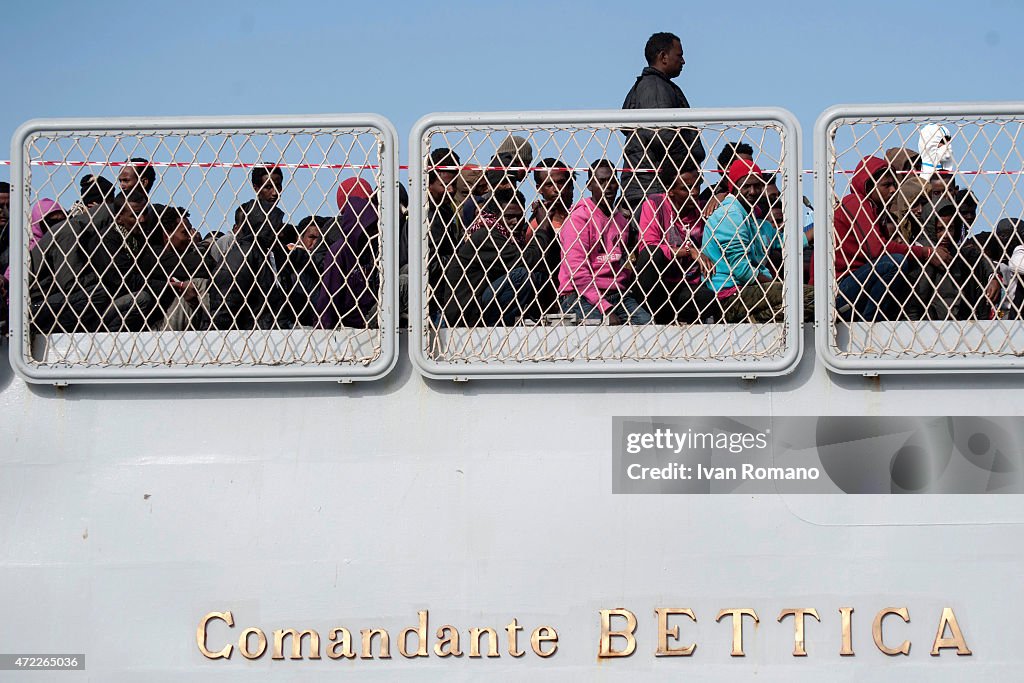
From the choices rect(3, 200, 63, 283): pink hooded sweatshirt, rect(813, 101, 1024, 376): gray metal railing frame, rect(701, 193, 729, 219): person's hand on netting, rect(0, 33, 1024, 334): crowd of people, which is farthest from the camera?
rect(3, 200, 63, 283): pink hooded sweatshirt

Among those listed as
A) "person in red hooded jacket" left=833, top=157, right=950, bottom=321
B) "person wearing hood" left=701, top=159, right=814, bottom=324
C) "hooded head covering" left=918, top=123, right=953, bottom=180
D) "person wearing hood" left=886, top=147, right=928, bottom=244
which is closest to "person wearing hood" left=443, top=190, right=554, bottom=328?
"person wearing hood" left=701, top=159, right=814, bottom=324

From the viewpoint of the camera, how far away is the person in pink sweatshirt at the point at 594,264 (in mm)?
4012

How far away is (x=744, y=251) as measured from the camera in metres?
3.98

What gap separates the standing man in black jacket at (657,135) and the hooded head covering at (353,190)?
93cm

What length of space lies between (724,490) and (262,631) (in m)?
1.73

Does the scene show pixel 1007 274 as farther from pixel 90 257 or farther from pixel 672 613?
pixel 90 257

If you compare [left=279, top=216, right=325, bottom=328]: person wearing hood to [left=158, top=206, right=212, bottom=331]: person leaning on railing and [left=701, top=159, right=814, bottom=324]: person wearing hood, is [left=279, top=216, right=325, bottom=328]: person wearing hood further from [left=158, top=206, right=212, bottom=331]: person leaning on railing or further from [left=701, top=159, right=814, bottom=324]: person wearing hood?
[left=701, top=159, right=814, bottom=324]: person wearing hood

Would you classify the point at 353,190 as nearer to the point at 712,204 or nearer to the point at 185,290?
the point at 185,290

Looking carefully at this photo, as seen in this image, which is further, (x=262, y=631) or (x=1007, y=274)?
(x=1007, y=274)

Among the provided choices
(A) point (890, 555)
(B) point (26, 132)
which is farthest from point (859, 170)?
(B) point (26, 132)

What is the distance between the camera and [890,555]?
12.9ft

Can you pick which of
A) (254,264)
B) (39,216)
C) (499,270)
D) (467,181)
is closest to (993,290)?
(499,270)

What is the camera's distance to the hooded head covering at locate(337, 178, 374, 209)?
4.01 m

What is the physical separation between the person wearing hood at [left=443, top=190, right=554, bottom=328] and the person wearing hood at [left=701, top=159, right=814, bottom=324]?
608 mm
